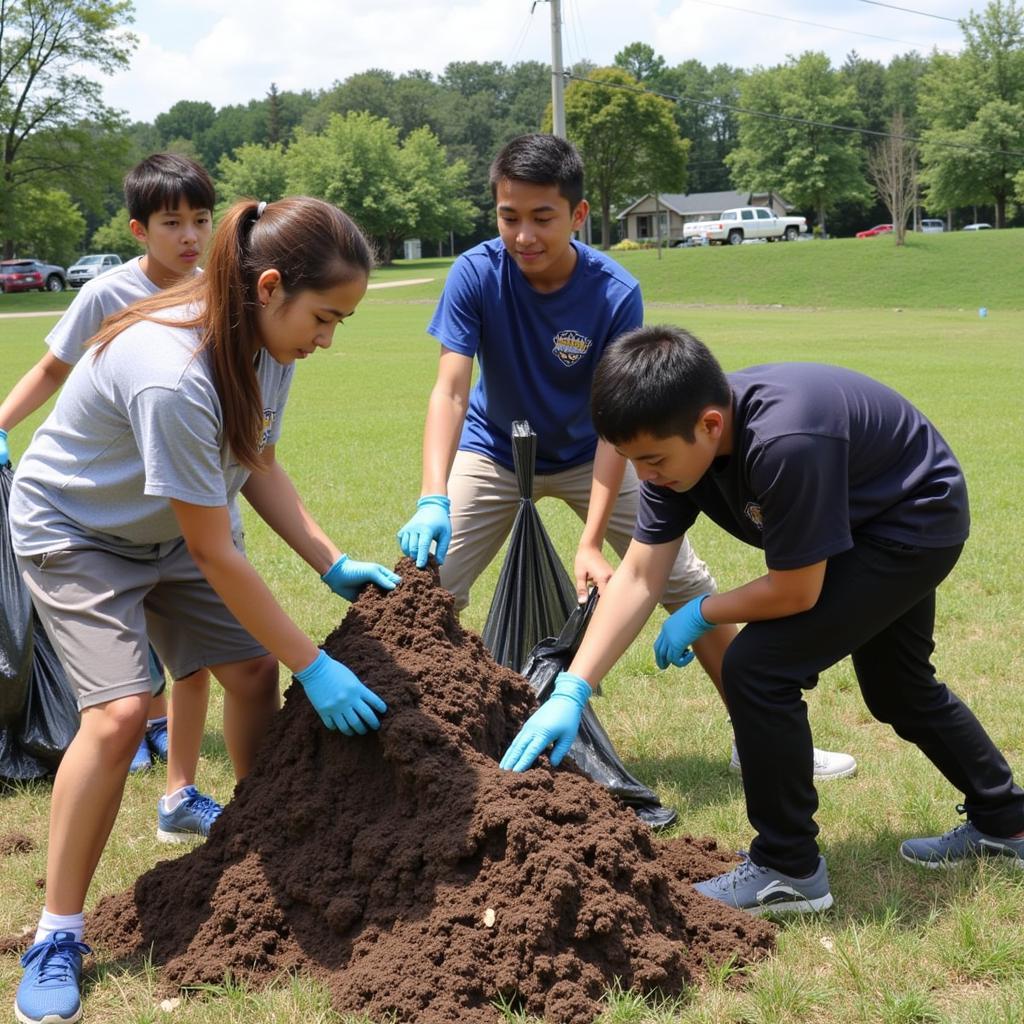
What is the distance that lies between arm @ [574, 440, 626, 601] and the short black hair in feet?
5.89

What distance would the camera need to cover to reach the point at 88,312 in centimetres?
405

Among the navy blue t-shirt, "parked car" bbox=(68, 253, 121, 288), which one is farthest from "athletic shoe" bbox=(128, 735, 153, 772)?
"parked car" bbox=(68, 253, 121, 288)

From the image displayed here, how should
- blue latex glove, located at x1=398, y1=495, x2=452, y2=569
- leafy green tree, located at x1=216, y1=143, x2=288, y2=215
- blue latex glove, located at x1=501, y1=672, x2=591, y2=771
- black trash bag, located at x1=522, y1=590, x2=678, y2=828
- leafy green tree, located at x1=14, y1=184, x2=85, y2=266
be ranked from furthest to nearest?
1. leafy green tree, located at x1=216, y1=143, x2=288, y2=215
2. leafy green tree, located at x1=14, y1=184, x2=85, y2=266
3. black trash bag, located at x1=522, y1=590, x2=678, y2=828
4. blue latex glove, located at x1=398, y1=495, x2=452, y2=569
5. blue latex glove, located at x1=501, y1=672, x2=591, y2=771

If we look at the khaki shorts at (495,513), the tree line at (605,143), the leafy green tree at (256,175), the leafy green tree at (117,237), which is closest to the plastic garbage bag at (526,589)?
the khaki shorts at (495,513)

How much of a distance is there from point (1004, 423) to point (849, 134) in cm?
6451

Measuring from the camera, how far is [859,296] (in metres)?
37.1

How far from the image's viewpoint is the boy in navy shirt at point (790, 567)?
2.79 meters

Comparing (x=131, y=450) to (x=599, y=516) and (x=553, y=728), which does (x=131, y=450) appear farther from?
(x=599, y=516)

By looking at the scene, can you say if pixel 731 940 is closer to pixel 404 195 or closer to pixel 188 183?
pixel 188 183

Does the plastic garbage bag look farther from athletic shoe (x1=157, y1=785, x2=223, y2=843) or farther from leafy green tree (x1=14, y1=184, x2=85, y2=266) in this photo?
leafy green tree (x1=14, y1=184, x2=85, y2=266)

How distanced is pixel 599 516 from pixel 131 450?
1590 millimetres

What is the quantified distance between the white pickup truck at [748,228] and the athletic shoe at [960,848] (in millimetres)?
59241

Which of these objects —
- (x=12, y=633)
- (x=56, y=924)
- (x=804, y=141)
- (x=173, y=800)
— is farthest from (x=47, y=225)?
(x=56, y=924)

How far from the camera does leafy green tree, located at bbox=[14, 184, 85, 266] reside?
1945 inches
